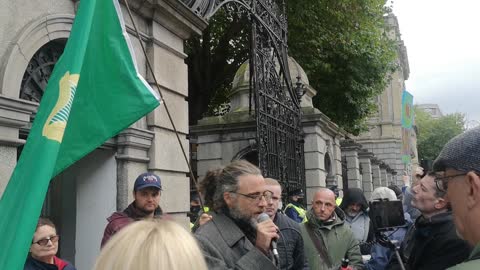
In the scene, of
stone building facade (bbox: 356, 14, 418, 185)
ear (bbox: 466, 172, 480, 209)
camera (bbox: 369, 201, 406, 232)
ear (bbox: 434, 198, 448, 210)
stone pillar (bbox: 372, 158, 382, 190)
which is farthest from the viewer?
stone building facade (bbox: 356, 14, 418, 185)

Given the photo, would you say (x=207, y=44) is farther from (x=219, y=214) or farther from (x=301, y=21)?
(x=219, y=214)

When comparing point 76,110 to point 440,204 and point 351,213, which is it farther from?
point 351,213

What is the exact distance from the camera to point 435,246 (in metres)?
3.00

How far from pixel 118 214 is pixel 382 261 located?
2.25 metres

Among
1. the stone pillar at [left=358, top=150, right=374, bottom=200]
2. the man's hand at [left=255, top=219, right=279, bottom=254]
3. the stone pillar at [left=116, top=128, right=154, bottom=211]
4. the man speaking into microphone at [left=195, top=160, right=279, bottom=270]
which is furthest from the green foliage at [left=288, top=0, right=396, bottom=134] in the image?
the man's hand at [left=255, top=219, right=279, bottom=254]

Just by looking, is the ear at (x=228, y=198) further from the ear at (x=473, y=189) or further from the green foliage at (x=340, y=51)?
the green foliage at (x=340, y=51)

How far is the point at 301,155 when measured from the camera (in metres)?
10.6

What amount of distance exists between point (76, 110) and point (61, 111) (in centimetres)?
63

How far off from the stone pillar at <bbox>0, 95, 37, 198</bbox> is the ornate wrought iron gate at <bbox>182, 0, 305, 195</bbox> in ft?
13.5

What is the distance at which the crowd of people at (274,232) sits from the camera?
139 cm

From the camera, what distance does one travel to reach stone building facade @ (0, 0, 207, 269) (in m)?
3.84

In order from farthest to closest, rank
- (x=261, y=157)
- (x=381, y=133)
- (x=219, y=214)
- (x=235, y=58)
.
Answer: (x=381, y=133), (x=235, y=58), (x=261, y=157), (x=219, y=214)

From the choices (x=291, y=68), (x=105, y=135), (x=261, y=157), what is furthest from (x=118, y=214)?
(x=291, y=68)

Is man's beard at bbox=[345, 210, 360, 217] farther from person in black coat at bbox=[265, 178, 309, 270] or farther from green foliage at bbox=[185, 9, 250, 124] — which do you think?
green foliage at bbox=[185, 9, 250, 124]
